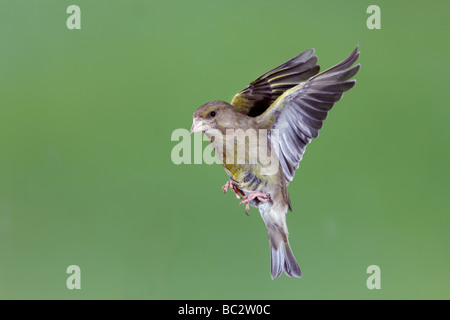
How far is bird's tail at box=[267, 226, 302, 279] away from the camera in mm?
1764

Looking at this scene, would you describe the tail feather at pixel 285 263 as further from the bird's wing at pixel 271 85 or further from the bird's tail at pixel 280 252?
the bird's wing at pixel 271 85

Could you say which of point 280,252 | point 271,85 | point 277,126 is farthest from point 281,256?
point 271,85

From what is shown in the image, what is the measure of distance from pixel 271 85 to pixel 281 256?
1.80 ft

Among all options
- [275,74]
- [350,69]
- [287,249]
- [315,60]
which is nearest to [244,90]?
[275,74]

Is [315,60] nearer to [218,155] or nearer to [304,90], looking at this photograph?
[304,90]

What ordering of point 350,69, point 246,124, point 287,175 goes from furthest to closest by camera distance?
point 287,175
point 246,124
point 350,69

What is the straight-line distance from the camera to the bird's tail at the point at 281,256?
69.4 inches

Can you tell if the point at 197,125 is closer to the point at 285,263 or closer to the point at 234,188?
the point at 234,188

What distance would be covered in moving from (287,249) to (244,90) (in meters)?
0.52

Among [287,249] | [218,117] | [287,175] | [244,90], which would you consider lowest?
[287,249]

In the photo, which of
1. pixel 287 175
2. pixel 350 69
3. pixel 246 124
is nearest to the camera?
pixel 350 69

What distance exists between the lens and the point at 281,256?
1.78 meters

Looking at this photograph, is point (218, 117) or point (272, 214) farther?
point (272, 214)

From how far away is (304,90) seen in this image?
1538mm
